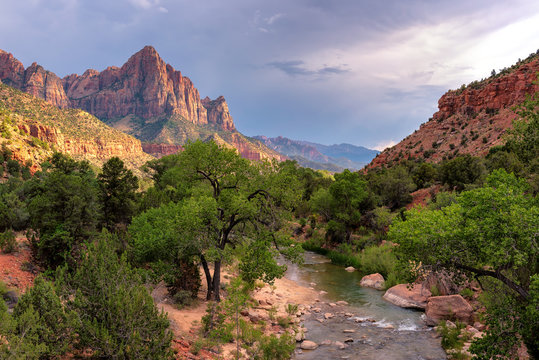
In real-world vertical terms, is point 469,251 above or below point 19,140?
below

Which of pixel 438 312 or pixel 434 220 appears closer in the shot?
pixel 434 220

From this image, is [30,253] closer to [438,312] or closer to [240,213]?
[240,213]

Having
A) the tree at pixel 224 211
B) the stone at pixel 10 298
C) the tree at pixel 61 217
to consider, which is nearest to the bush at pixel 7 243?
the tree at pixel 61 217

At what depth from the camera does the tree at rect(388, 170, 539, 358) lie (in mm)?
8812

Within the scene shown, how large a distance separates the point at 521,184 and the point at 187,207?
1452cm

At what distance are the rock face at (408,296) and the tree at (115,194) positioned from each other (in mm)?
22732

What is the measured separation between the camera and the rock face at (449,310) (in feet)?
54.3

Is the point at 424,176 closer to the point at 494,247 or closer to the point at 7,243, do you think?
the point at 494,247

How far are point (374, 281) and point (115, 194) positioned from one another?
79.5 ft

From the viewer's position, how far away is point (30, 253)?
56.2ft

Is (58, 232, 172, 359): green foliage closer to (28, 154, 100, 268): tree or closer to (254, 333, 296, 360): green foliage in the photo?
(254, 333, 296, 360): green foliage

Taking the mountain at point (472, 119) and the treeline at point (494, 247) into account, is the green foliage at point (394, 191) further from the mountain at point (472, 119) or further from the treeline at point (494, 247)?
the treeline at point (494, 247)

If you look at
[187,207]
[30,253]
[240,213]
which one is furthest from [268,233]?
[30,253]

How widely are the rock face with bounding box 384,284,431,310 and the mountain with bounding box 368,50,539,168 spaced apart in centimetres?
4976
